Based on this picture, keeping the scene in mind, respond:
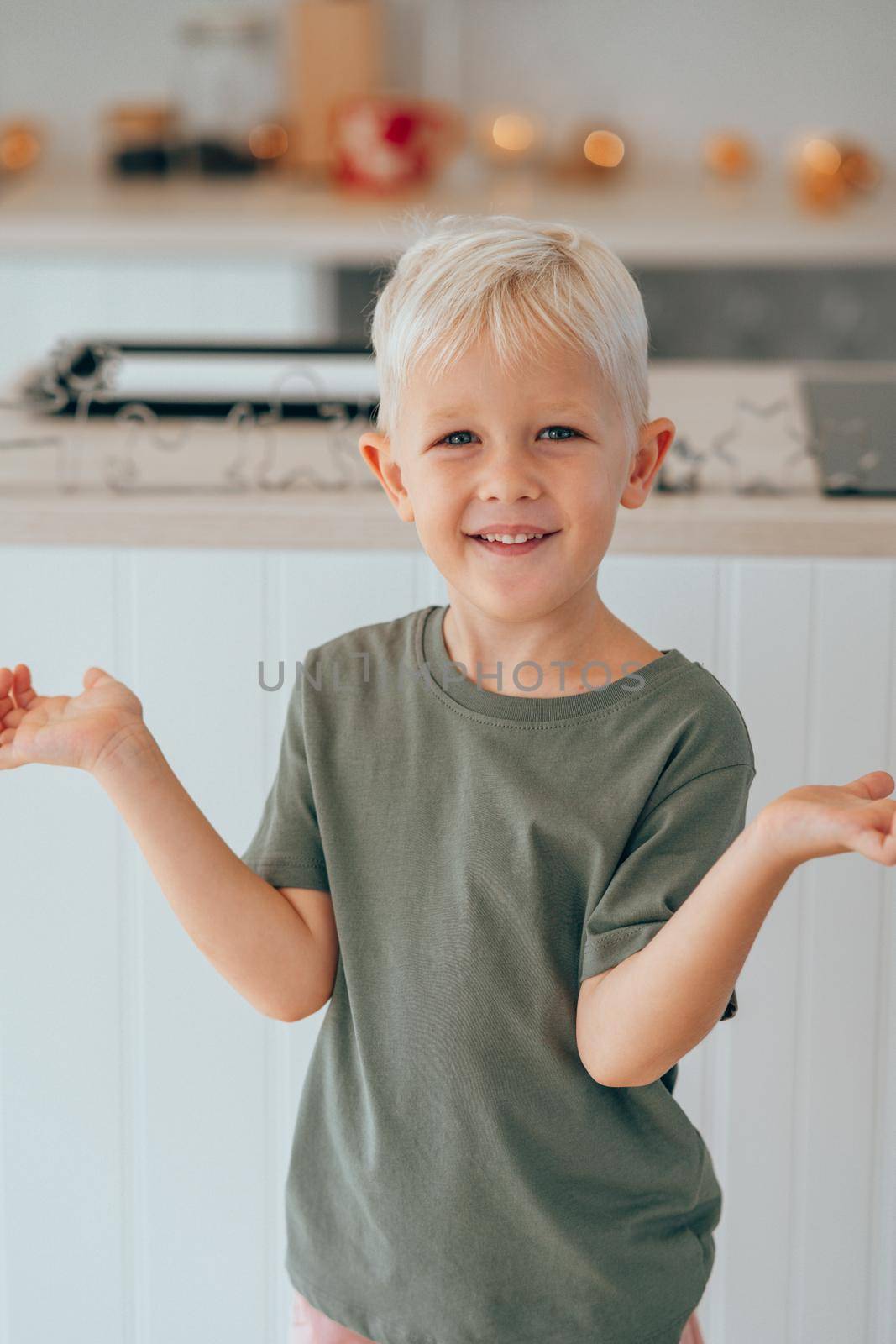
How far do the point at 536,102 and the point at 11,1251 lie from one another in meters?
2.72

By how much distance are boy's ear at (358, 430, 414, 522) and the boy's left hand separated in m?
0.26

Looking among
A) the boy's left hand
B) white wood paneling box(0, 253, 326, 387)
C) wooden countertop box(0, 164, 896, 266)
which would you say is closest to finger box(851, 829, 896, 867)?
the boy's left hand

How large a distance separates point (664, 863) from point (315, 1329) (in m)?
0.36

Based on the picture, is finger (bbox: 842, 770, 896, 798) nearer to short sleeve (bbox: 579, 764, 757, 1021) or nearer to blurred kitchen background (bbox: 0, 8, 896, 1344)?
short sleeve (bbox: 579, 764, 757, 1021)

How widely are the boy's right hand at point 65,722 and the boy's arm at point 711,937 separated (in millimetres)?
279

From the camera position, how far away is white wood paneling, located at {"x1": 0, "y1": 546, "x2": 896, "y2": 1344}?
1.11m

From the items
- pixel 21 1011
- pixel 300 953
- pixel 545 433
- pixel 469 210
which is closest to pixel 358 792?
pixel 300 953

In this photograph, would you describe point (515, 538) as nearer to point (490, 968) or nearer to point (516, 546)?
point (516, 546)

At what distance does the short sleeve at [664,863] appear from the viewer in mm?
786

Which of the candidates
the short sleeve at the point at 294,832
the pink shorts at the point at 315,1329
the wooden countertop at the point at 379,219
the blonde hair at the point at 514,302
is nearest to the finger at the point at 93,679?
the short sleeve at the point at 294,832

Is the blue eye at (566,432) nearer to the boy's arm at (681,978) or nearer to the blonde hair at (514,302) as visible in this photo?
the blonde hair at (514,302)

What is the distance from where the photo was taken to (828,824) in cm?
68

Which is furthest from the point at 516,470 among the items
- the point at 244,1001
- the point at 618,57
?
the point at 618,57

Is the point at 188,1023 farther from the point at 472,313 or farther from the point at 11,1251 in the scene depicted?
the point at 472,313
